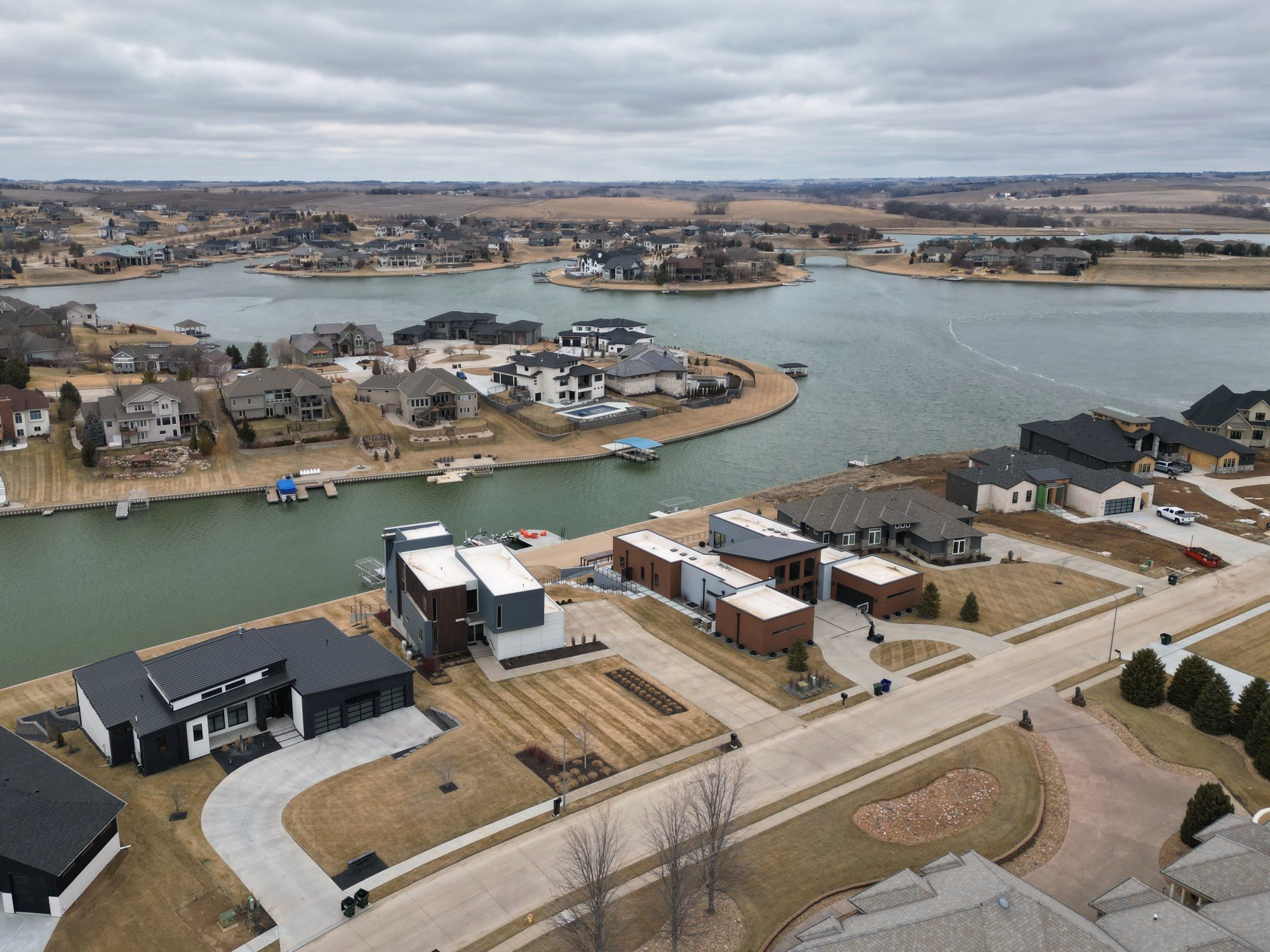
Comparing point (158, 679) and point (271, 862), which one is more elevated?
point (158, 679)

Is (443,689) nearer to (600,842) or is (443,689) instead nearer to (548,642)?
(548,642)

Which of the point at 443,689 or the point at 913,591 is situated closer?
the point at 443,689

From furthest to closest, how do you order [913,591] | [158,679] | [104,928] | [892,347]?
1. [892,347]
2. [913,591]
3. [158,679]
4. [104,928]

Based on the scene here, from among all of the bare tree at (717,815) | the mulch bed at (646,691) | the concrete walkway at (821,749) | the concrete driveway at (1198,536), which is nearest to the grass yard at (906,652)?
the concrete walkway at (821,749)

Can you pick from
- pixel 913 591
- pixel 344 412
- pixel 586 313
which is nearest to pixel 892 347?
pixel 586 313

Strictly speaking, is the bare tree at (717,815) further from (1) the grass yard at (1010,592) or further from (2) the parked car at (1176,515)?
(2) the parked car at (1176,515)

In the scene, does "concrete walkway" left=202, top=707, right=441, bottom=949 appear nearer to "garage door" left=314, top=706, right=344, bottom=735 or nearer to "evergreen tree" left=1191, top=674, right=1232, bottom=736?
"garage door" left=314, top=706, right=344, bottom=735

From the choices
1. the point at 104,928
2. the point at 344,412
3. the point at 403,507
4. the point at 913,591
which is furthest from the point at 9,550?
the point at 913,591

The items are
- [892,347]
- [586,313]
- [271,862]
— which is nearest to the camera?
[271,862]
